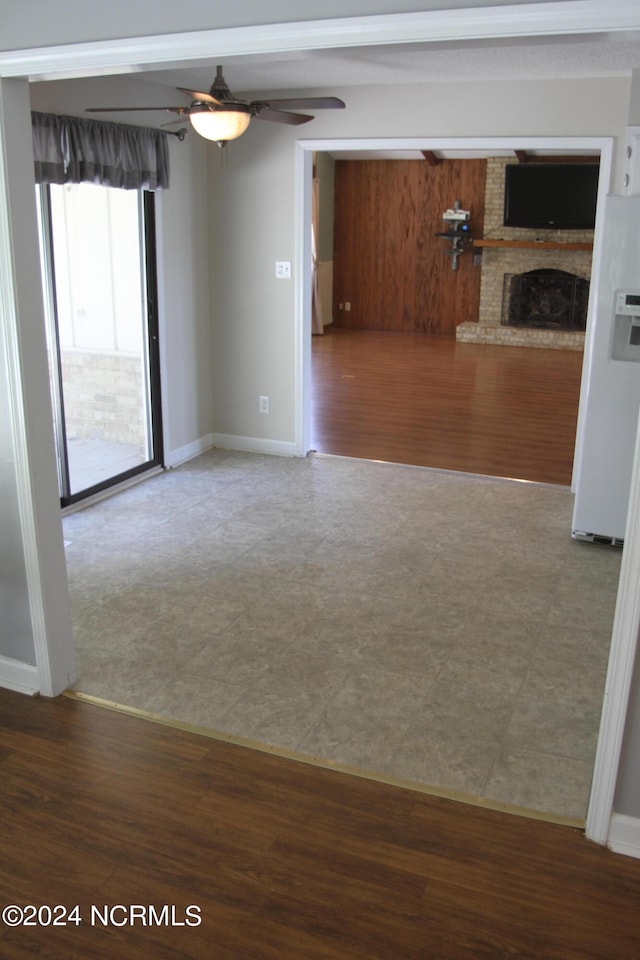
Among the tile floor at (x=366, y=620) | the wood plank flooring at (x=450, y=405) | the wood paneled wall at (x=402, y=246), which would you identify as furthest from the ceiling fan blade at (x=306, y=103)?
the wood paneled wall at (x=402, y=246)

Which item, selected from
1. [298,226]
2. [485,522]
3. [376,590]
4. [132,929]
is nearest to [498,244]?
[298,226]

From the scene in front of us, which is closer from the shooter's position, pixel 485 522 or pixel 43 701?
pixel 43 701

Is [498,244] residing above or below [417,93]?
below

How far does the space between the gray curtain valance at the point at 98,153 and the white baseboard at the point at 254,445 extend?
1.94 metres

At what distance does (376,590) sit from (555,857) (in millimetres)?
1847

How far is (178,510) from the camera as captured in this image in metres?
5.22

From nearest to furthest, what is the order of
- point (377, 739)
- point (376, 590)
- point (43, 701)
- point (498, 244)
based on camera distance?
point (377, 739) → point (43, 701) → point (376, 590) → point (498, 244)

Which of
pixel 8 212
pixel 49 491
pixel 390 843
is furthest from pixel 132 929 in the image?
pixel 8 212

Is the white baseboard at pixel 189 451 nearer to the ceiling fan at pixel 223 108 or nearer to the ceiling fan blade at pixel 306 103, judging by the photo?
the ceiling fan at pixel 223 108

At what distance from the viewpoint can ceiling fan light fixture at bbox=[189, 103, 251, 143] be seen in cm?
395

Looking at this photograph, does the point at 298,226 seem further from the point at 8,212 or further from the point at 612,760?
the point at 612,760

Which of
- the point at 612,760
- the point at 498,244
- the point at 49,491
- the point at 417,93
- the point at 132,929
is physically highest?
the point at 417,93

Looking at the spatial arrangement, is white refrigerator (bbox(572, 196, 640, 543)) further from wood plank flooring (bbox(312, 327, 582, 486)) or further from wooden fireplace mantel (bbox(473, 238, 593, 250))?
wooden fireplace mantel (bbox(473, 238, 593, 250))

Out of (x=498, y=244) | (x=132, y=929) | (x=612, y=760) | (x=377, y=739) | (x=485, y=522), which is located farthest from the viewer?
(x=498, y=244)
